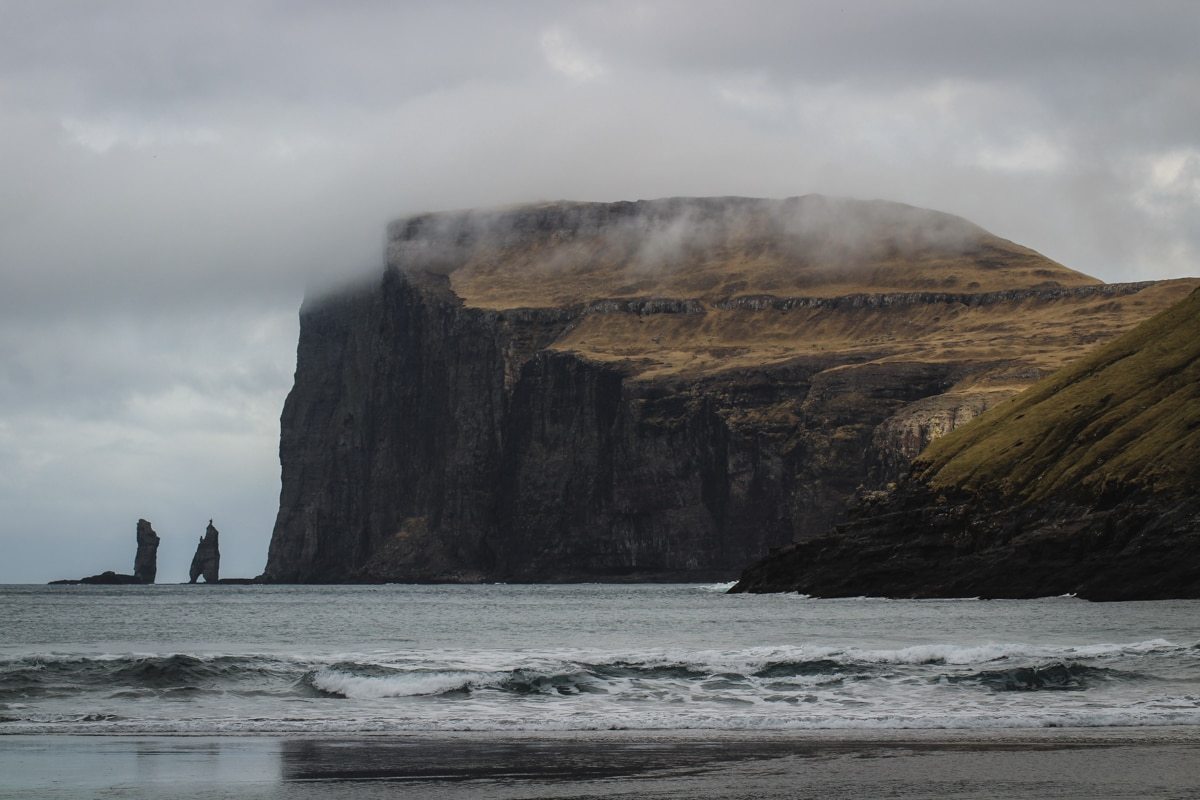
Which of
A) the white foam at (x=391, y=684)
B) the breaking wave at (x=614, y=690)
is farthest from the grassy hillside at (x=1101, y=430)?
the white foam at (x=391, y=684)

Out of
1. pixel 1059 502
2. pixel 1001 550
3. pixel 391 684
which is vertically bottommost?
pixel 391 684

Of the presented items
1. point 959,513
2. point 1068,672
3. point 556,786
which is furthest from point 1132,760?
point 959,513

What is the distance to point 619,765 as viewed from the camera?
2694 centimetres

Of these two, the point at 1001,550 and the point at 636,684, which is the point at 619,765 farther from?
the point at 1001,550

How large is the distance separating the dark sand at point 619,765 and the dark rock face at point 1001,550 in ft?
243

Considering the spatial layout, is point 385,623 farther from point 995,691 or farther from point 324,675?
point 995,691

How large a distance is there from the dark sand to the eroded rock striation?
243 feet

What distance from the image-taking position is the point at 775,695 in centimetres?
4041

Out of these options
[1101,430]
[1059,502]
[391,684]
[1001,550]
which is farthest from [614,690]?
[1101,430]

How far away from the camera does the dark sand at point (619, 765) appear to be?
23891 millimetres

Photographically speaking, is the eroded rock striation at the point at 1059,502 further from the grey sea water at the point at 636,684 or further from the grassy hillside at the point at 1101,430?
the grey sea water at the point at 636,684

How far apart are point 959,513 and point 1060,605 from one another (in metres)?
35.7

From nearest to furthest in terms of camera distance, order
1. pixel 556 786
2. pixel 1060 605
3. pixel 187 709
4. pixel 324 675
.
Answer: pixel 556 786 < pixel 187 709 < pixel 324 675 < pixel 1060 605

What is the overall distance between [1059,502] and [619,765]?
99.2 metres
